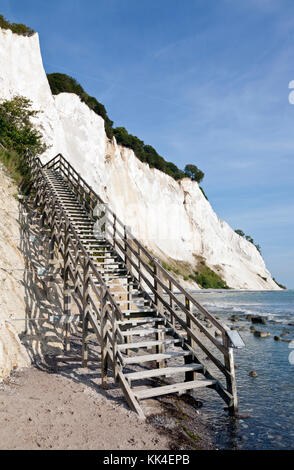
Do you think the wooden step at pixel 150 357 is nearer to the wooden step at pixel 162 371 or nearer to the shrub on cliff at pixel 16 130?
the wooden step at pixel 162 371

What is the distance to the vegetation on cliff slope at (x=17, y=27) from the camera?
1074 inches

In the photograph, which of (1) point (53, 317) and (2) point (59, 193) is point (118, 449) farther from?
(2) point (59, 193)

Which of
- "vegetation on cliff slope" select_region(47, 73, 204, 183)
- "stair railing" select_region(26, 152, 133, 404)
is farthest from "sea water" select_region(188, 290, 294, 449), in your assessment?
"vegetation on cliff slope" select_region(47, 73, 204, 183)

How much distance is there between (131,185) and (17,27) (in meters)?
22.2

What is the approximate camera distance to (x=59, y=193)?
1482cm

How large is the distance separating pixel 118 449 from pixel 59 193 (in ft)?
40.8

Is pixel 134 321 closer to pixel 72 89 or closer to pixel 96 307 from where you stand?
pixel 96 307

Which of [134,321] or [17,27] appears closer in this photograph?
[134,321]

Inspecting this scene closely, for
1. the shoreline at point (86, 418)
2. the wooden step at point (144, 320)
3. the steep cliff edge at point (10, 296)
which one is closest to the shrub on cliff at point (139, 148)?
the steep cliff edge at point (10, 296)

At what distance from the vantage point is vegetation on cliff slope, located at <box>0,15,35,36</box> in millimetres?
27281

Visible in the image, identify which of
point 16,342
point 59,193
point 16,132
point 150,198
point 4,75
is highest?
point 4,75

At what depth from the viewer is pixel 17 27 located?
2836 cm

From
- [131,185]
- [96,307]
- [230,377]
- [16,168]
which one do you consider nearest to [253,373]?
[230,377]
